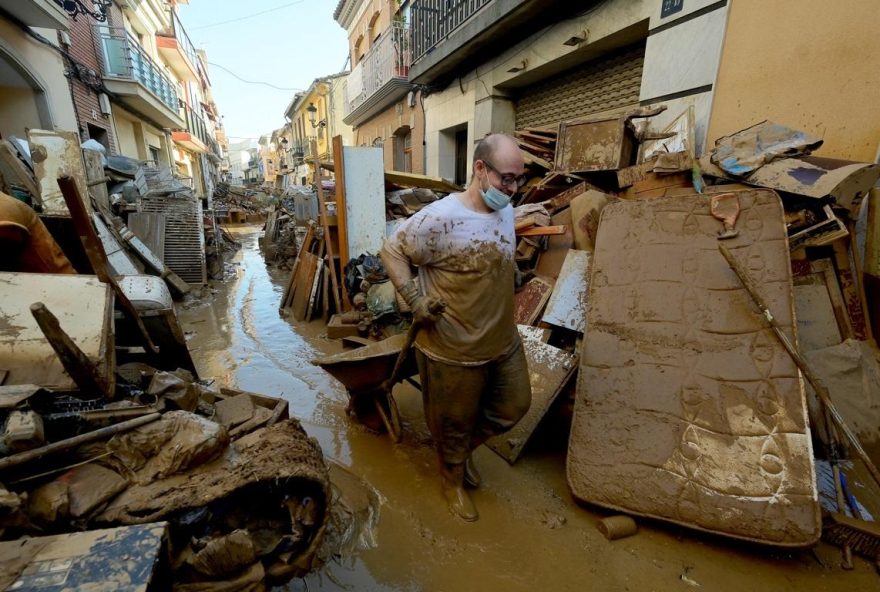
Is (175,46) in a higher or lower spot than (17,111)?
higher

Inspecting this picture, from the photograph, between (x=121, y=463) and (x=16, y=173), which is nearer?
(x=121, y=463)

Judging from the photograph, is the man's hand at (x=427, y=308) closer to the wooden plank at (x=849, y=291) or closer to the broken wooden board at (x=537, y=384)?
the broken wooden board at (x=537, y=384)

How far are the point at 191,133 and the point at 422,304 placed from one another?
30407mm

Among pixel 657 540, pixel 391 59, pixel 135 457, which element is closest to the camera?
pixel 135 457

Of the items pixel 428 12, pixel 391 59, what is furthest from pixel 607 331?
pixel 391 59

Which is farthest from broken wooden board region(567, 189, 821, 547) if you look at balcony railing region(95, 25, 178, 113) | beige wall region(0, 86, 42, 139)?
balcony railing region(95, 25, 178, 113)

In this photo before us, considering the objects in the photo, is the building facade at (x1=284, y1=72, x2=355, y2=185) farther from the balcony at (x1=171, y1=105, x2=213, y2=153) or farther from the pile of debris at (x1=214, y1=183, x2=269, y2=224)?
the balcony at (x1=171, y1=105, x2=213, y2=153)

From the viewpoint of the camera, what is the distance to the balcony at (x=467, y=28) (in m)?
5.79

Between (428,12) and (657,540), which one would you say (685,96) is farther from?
(428,12)

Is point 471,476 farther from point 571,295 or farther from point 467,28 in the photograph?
point 467,28

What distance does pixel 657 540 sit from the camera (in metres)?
2.10

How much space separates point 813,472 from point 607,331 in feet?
3.95

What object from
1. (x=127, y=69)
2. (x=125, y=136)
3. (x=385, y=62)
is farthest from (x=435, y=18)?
(x=125, y=136)

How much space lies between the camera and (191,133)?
996 inches
